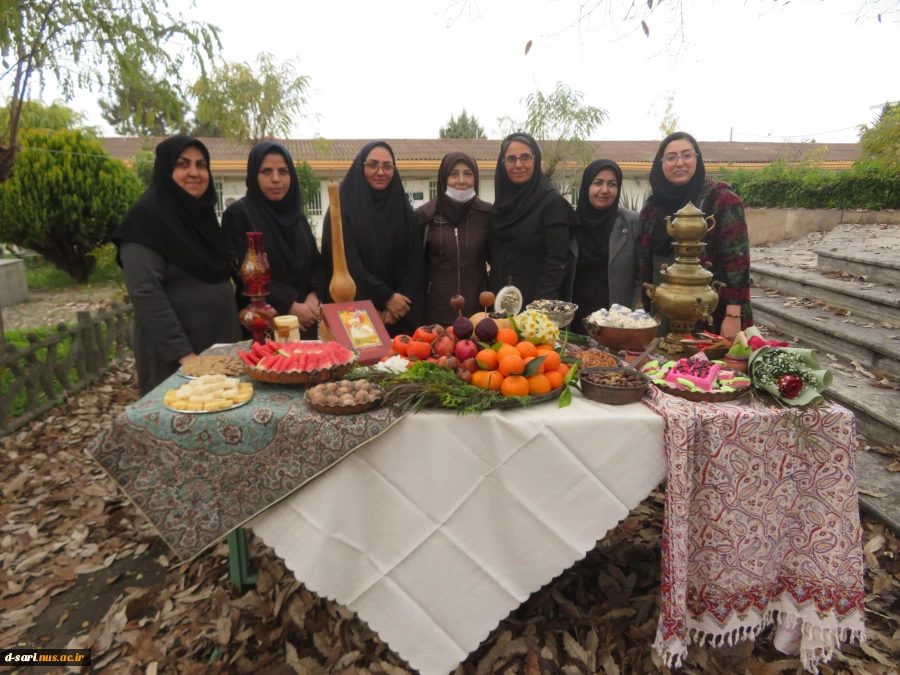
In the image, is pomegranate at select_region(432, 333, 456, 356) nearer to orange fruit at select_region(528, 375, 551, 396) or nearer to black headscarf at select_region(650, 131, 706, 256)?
orange fruit at select_region(528, 375, 551, 396)

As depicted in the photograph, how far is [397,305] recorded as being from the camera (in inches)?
134

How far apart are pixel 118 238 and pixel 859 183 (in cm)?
1225

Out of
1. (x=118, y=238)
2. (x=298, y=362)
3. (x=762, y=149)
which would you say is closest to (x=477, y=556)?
(x=298, y=362)

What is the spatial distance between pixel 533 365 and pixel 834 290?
5564mm

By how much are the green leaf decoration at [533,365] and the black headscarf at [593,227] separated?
72.0 inches

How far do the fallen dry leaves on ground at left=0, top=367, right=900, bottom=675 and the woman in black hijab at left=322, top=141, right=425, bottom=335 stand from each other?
1603 mm

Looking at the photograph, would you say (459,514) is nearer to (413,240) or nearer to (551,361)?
(551,361)

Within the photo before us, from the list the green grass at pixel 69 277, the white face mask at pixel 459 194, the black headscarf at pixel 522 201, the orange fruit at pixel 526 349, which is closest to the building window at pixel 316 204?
the green grass at pixel 69 277

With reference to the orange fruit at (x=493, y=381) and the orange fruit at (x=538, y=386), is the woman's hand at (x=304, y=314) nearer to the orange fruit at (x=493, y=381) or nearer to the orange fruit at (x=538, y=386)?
the orange fruit at (x=493, y=381)

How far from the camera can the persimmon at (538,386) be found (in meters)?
1.96

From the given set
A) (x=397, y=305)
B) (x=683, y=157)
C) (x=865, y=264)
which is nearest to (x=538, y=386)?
(x=397, y=305)

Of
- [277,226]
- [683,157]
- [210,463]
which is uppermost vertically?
[683,157]

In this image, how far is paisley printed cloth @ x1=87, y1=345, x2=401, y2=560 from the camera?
1.88 m

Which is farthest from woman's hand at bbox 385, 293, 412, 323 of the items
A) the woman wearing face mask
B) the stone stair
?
the stone stair
